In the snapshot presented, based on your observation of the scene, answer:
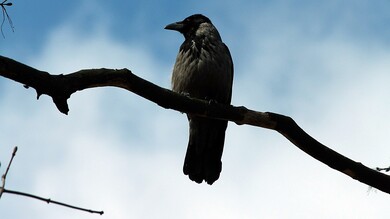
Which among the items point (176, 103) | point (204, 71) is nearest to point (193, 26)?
point (204, 71)

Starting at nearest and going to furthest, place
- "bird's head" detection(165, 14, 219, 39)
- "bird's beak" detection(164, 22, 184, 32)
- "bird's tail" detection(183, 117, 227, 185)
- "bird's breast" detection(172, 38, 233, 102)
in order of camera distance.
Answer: "bird's breast" detection(172, 38, 233, 102)
"bird's tail" detection(183, 117, 227, 185)
"bird's head" detection(165, 14, 219, 39)
"bird's beak" detection(164, 22, 184, 32)

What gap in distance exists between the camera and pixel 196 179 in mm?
5914

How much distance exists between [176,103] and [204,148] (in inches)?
90.2

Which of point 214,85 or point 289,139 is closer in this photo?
point 289,139

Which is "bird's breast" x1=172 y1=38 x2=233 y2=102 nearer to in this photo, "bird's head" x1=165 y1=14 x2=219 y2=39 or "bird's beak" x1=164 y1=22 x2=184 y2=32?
"bird's head" x1=165 y1=14 x2=219 y2=39

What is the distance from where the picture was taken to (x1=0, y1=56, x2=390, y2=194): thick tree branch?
128 inches

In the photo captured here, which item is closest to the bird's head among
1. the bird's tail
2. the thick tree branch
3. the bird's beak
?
the bird's beak

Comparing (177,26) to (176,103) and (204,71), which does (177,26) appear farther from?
(176,103)

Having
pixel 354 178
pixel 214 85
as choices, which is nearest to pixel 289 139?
Result: pixel 354 178

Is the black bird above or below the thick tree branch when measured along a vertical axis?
above

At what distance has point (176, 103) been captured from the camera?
152 inches

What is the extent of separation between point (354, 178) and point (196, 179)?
218cm

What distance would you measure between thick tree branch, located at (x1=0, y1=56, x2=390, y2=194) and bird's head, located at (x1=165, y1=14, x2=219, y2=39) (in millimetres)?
2293

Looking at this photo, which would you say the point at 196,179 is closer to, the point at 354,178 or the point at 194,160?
the point at 194,160
